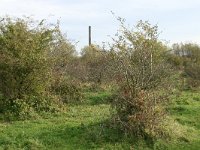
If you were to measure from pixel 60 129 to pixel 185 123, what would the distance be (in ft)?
13.5

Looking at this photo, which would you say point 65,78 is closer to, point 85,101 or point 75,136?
point 85,101

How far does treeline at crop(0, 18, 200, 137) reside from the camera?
1285cm

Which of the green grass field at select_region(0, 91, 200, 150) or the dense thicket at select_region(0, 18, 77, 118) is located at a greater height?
the dense thicket at select_region(0, 18, 77, 118)

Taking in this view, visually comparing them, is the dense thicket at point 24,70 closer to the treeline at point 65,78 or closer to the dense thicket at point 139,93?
the treeline at point 65,78

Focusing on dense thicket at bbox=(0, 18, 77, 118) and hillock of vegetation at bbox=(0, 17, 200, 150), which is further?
dense thicket at bbox=(0, 18, 77, 118)

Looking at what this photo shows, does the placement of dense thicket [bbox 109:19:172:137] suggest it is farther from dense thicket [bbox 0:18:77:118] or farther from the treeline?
dense thicket [bbox 0:18:77:118]

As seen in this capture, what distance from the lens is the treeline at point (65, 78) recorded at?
1285 centimetres

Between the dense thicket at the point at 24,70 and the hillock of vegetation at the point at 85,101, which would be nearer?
the hillock of vegetation at the point at 85,101

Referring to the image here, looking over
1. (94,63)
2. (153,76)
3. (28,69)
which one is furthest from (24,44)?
(94,63)

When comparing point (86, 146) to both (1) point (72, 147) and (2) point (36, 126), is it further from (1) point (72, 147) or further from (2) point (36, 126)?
(2) point (36, 126)

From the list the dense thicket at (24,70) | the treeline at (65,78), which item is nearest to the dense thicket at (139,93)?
the treeline at (65,78)

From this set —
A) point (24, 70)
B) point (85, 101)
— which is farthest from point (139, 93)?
point (85, 101)

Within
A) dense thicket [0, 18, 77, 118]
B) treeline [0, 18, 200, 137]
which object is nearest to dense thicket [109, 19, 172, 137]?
treeline [0, 18, 200, 137]

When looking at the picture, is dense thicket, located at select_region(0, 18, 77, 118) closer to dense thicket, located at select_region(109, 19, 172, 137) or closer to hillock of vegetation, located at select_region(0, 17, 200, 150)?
hillock of vegetation, located at select_region(0, 17, 200, 150)
